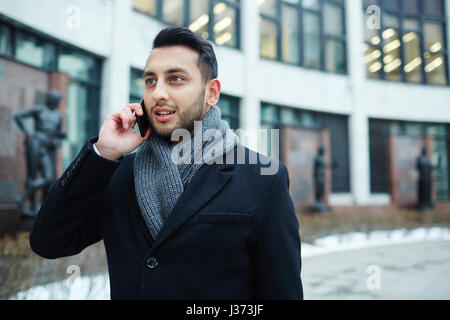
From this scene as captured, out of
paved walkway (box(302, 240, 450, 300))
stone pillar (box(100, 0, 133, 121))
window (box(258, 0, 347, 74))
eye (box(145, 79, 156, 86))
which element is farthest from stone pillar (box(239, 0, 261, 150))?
eye (box(145, 79, 156, 86))

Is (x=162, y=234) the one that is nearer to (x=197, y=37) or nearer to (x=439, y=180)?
(x=197, y=37)

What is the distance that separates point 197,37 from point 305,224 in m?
9.00

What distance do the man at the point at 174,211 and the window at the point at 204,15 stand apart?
33.6 feet

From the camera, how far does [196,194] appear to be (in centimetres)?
131

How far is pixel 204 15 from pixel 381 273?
10.3 meters

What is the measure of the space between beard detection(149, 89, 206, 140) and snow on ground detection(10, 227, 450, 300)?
A: 2546 mm

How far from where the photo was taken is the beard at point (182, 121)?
1445 mm

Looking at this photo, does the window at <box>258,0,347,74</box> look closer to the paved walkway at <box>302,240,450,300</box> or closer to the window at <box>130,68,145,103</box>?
the window at <box>130,68,145,103</box>

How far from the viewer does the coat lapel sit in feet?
4.06

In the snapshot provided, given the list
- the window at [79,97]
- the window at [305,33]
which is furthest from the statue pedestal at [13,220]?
the window at [305,33]

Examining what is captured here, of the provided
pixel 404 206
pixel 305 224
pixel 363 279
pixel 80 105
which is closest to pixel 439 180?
pixel 404 206

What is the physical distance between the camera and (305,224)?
9.89 meters

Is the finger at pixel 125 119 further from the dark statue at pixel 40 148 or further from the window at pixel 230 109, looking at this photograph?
the window at pixel 230 109

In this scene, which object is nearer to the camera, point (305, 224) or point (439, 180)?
point (305, 224)
